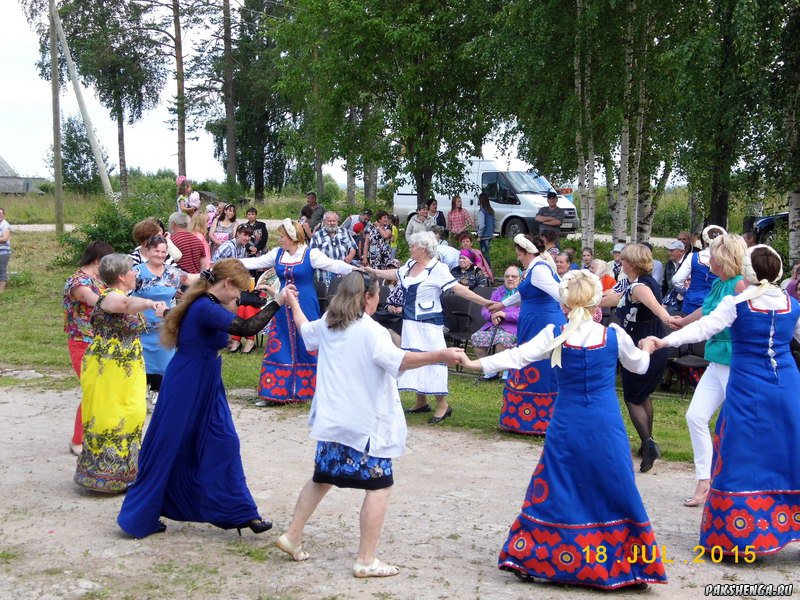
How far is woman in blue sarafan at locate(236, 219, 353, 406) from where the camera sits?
9.67 metres

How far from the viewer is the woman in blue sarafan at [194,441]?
225 inches

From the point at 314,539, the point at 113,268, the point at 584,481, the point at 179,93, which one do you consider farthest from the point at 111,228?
the point at 179,93

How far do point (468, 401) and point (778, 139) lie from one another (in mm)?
7482

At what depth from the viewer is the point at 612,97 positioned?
16.3 meters

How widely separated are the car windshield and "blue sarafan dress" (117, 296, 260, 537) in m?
17.9

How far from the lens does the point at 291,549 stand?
5.35 m

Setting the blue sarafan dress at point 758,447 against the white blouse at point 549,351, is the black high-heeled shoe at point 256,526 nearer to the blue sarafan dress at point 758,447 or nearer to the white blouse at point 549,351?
the white blouse at point 549,351

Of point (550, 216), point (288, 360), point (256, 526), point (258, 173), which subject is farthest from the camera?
point (258, 173)

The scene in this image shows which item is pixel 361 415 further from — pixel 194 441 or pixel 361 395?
pixel 194 441

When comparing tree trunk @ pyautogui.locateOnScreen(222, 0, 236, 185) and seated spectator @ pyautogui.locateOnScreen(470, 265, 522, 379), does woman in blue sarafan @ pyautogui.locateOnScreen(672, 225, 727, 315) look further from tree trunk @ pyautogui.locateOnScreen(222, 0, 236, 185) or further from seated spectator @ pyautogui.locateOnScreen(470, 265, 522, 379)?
tree trunk @ pyautogui.locateOnScreen(222, 0, 236, 185)

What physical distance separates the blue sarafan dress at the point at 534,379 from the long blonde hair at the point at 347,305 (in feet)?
11.8

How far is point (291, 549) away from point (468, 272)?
943cm

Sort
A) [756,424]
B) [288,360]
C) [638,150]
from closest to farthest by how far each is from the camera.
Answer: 1. [756,424]
2. [288,360]
3. [638,150]

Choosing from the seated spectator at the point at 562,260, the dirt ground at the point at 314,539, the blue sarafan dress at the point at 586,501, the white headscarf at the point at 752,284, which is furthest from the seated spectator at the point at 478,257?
the blue sarafan dress at the point at 586,501
